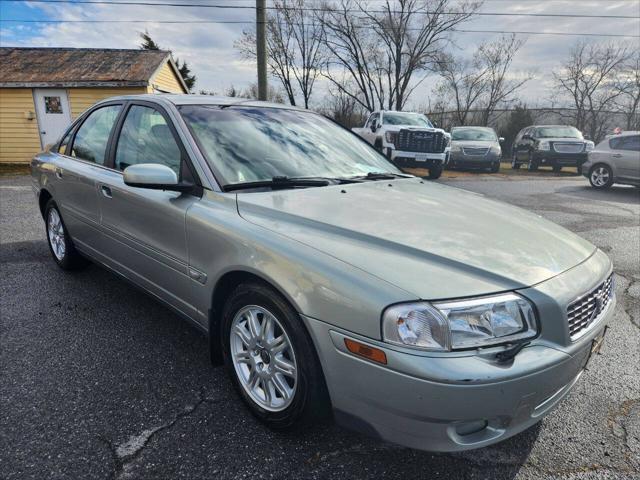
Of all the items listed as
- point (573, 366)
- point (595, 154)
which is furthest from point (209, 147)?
point (595, 154)

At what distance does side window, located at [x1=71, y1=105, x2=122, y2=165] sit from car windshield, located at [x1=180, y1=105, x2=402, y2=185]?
3.29ft

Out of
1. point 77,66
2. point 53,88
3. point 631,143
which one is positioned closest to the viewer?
point 631,143

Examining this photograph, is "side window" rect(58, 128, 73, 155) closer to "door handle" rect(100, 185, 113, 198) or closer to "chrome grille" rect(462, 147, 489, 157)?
"door handle" rect(100, 185, 113, 198)

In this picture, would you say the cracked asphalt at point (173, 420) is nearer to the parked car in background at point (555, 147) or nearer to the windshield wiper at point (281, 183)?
the windshield wiper at point (281, 183)

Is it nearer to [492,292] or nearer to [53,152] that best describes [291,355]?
[492,292]

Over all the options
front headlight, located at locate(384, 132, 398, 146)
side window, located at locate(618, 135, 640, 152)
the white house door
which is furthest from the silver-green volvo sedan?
the white house door

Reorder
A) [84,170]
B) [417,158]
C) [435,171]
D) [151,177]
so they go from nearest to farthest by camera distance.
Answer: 1. [151,177]
2. [84,170]
3. [417,158]
4. [435,171]

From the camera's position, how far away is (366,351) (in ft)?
5.36

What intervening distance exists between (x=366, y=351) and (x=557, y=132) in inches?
768

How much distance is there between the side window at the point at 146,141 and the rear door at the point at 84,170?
240 mm

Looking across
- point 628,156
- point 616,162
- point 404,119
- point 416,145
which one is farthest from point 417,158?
point 628,156

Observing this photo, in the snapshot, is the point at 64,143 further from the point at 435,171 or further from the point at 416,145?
the point at 435,171

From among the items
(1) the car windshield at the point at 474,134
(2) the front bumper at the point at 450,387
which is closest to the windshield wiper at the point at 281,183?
(2) the front bumper at the point at 450,387

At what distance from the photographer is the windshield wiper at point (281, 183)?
241 centimetres
